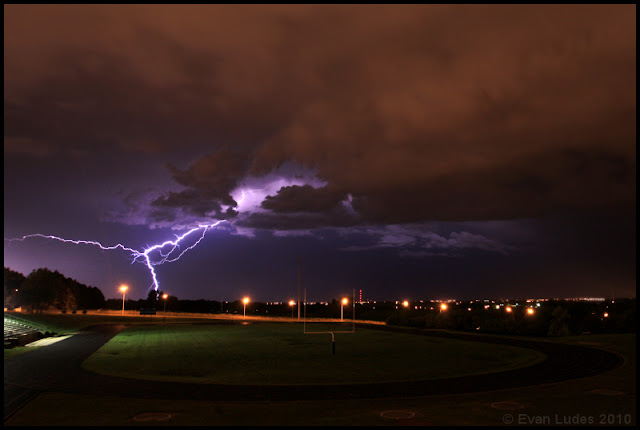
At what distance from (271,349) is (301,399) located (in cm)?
1773

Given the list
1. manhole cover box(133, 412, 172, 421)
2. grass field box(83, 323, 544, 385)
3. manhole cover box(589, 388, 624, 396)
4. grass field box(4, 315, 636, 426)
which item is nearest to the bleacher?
grass field box(83, 323, 544, 385)

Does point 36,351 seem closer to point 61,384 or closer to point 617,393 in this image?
point 61,384

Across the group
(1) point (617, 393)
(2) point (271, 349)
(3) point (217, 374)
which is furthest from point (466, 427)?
(2) point (271, 349)

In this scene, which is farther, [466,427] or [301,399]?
[301,399]

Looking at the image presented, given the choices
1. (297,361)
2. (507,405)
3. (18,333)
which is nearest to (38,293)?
(18,333)

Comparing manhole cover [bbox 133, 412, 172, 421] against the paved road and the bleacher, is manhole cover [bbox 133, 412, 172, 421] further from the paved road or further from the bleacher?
the bleacher

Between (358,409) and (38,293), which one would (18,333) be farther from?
(38,293)

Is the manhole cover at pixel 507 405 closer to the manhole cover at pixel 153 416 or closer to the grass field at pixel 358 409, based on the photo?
the grass field at pixel 358 409

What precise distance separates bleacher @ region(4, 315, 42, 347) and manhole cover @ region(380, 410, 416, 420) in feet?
101

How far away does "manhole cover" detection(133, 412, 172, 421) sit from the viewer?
13.2 metres

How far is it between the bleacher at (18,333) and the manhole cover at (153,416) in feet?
83.8

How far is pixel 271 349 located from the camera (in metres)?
33.0

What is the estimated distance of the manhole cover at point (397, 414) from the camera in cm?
1284

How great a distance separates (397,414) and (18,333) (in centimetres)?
4087
